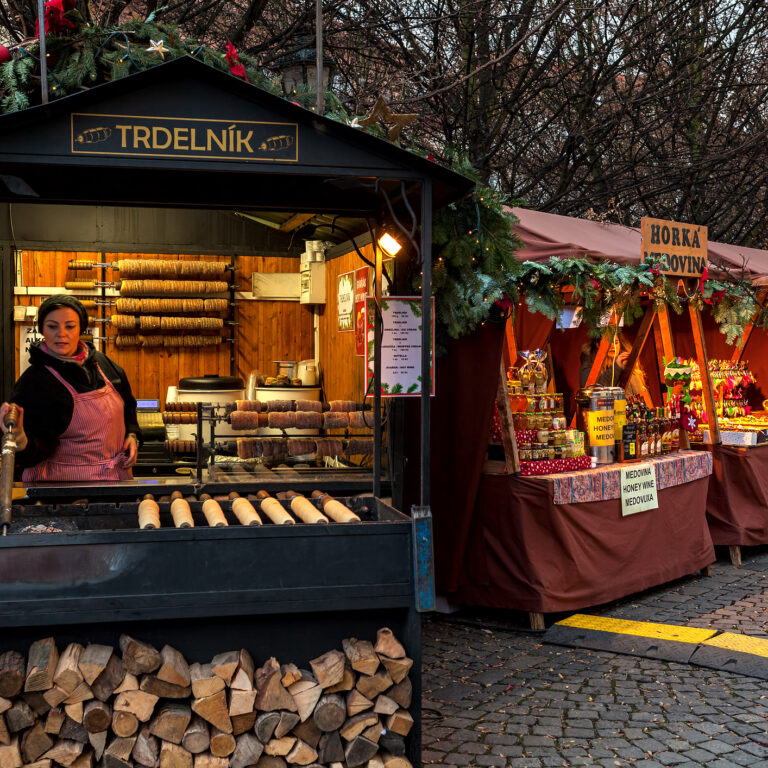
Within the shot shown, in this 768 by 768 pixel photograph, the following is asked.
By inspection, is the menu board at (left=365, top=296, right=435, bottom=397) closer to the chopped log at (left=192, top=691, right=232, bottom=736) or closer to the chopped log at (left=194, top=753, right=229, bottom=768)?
the chopped log at (left=192, top=691, right=232, bottom=736)

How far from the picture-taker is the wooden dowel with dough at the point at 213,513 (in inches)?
150

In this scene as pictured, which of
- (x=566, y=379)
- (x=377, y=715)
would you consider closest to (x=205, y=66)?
(x=377, y=715)

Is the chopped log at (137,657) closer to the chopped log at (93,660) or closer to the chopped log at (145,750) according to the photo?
the chopped log at (93,660)

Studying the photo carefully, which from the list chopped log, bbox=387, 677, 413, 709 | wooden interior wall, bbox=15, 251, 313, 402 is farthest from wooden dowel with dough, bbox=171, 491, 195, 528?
wooden interior wall, bbox=15, 251, 313, 402

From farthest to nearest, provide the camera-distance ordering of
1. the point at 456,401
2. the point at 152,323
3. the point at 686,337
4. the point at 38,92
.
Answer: the point at 686,337 → the point at 152,323 → the point at 456,401 → the point at 38,92

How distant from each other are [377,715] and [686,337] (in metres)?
7.15

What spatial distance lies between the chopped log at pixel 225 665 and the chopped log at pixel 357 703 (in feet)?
1.47

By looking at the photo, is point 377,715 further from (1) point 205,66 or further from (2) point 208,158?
(1) point 205,66

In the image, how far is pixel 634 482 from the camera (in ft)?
22.3

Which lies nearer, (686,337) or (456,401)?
(456,401)

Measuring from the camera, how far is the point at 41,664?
3340 millimetres

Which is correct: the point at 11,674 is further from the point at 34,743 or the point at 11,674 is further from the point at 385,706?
the point at 385,706

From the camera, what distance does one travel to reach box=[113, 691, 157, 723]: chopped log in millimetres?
3371

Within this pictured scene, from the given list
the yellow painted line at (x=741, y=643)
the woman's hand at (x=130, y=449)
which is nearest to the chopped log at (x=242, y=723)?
the woman's hand at (x=130, y=449)
